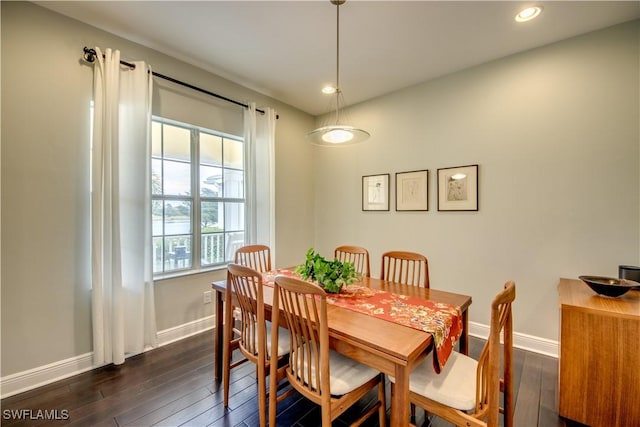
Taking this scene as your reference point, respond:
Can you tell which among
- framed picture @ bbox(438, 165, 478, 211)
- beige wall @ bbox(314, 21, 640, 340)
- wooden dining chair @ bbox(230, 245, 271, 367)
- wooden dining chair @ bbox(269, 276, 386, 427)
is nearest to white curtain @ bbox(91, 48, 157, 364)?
wooden dining chair @ bbox(230, 245, 271, 367)

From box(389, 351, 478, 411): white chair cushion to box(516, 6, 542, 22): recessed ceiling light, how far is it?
2.54 meters

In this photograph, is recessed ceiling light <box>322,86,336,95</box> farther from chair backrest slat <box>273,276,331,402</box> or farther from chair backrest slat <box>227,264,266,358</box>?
chair backrest slat <box>273,276,331,402</box>

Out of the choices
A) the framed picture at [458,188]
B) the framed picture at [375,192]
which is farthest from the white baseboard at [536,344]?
the framed picture at [375,192]

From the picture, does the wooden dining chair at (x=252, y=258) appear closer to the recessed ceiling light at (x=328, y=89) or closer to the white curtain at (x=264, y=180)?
the white curtain at (x=264, y=180)

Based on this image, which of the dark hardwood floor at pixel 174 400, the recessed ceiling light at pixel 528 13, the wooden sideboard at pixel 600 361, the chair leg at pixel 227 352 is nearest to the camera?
the wooden sideboard at pixel 600 361

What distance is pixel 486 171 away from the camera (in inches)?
112

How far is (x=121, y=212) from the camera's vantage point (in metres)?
2.37

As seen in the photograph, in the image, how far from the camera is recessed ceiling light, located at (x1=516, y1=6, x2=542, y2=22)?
2066 mm

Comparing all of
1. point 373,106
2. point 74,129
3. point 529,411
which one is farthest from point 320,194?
point 529,411

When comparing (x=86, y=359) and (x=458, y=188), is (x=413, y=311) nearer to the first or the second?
(x=458, y=188)

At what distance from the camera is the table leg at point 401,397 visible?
1.18 meters

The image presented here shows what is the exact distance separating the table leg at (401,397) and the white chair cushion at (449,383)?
6cm

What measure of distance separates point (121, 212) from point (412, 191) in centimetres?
302

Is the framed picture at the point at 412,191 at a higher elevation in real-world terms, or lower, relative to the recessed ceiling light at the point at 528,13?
lower
